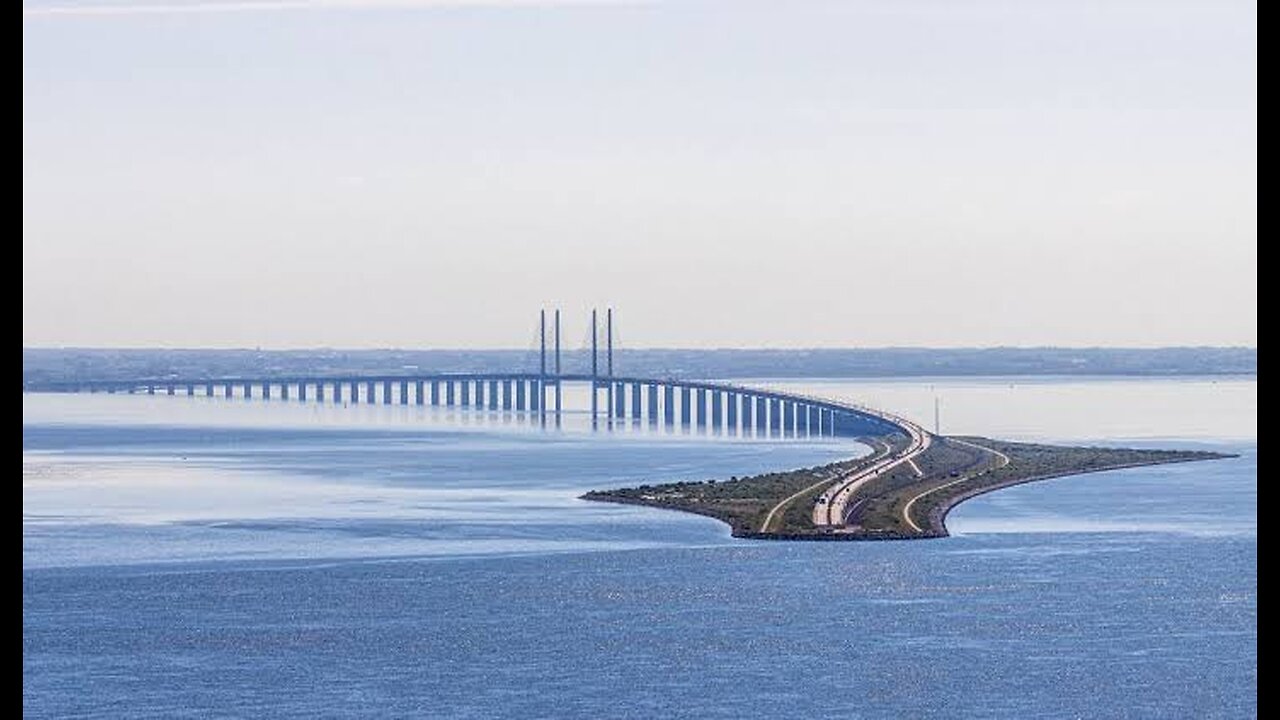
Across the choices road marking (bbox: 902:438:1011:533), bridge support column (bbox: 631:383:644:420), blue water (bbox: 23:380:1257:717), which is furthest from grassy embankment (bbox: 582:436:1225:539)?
bridge support column (bbox: 631:383:644:420)

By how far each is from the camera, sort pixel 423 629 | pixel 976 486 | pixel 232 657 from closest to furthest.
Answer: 1. pixel 232 657
2. pixel 423 629
3. pixel 976 486

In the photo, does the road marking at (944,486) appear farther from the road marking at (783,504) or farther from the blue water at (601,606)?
the road marking at (783,504)

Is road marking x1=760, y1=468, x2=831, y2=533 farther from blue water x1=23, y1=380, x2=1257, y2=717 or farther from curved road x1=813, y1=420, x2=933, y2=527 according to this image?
blue water x1=23, y1=380, x2=1257, y2=717

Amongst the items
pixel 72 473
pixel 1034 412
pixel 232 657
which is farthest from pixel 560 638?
pixel 1034 412

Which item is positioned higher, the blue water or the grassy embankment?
the grassy embankment

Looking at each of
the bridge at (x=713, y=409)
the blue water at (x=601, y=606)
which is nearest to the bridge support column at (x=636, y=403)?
the bridge at (x=713, y=409)

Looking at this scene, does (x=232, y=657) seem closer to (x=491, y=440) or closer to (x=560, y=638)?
(x=560, y=638)

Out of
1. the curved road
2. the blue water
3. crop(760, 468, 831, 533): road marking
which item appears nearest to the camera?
the blue water

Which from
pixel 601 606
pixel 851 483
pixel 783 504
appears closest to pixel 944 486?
pixel 851 483
